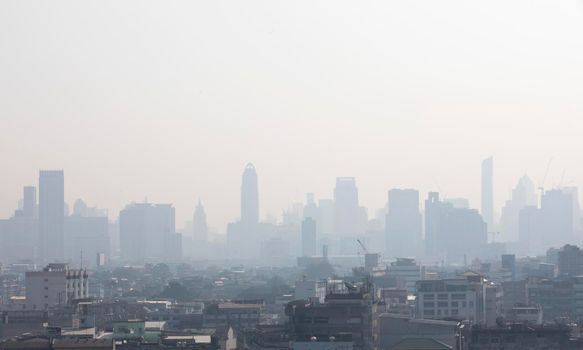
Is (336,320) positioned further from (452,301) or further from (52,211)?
(52,211)

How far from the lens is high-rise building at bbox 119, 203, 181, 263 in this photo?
17500cm

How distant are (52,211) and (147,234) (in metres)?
21.2

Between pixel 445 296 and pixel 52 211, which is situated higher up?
pixel 52 211

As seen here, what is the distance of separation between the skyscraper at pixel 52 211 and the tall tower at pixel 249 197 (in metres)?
31.0

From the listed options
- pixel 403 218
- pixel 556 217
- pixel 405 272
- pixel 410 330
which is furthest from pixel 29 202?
pixel 410 330

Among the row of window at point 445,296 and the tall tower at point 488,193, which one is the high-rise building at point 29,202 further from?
the row of window at point 445,296

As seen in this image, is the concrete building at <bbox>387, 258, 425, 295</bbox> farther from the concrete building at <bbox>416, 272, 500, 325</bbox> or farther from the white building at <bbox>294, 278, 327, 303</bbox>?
the concrete building at <bbox>416, 272, 500, 325</bbox>

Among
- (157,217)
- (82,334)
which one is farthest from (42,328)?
(157,217)

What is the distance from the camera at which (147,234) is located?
18125 centimetres

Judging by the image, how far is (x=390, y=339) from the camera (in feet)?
152

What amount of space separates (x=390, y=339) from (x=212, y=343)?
6.07 meters

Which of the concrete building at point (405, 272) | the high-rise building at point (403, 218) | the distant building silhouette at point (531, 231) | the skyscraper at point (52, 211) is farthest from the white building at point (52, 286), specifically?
the high-rise building at point (403, 218)

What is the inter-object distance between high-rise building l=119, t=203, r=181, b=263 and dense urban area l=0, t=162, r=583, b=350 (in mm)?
137

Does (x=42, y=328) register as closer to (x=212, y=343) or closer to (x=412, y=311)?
(x=212, y=343)
